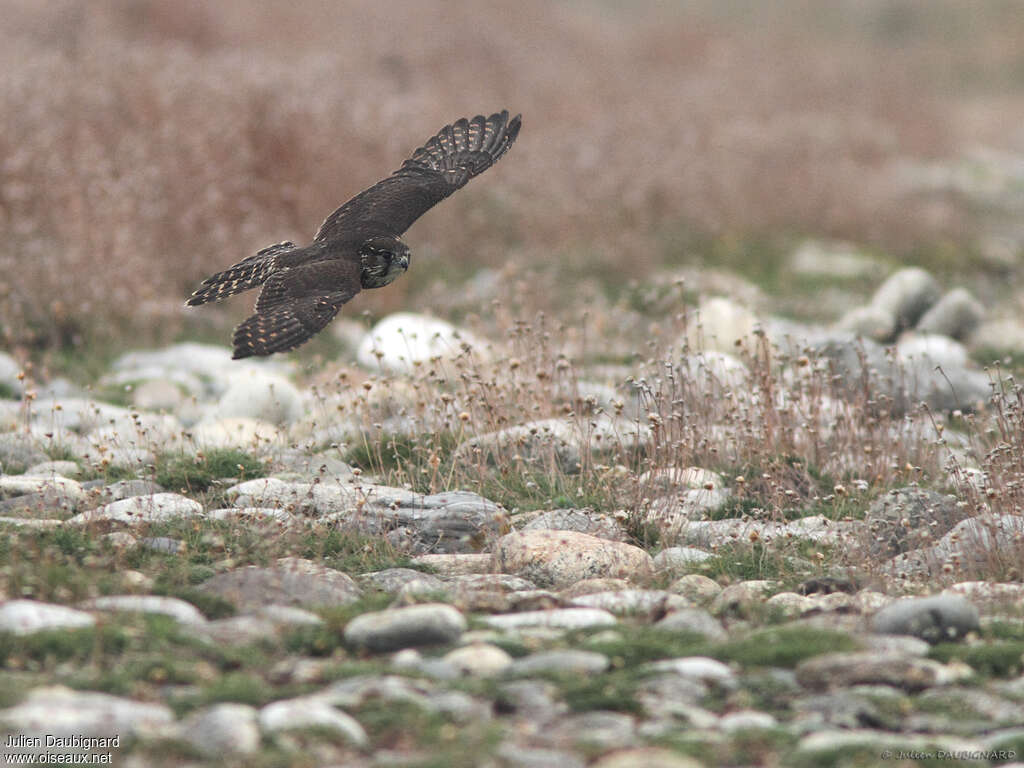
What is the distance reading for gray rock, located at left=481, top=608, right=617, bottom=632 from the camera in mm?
4660

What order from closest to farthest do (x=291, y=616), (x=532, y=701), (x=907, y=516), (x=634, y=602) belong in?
Result: (x=532, y=701), (x=291, y=616), (x=634, y=602), (x=907, y=516)

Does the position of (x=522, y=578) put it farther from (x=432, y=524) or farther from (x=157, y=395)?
(x=157, y=395)

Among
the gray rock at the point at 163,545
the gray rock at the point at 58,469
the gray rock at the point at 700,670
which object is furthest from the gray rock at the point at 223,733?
the gray rock at the point at 58,469

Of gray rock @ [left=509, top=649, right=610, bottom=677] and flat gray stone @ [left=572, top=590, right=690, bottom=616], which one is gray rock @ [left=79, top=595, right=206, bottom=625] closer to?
gray rock @ [left=509, top=649, right=610, bottom=677]

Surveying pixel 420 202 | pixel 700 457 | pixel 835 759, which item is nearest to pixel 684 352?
pixel 700 457

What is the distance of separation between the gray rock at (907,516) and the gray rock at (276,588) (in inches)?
99.2

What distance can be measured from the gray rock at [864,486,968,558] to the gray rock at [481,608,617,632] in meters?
1.82

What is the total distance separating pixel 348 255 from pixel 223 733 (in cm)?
373

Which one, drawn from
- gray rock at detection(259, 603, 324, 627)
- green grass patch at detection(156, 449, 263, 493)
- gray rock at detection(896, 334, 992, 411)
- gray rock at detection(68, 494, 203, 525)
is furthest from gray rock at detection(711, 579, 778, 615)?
gray rock at detection(896, 334, 992, 411)

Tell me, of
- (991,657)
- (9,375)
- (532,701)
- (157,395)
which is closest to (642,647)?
(532,701)

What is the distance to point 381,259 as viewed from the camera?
6.85m

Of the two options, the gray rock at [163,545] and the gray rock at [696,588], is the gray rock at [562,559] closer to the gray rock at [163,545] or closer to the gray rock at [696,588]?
the gray rock at [696,588]

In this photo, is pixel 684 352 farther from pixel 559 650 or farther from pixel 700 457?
pixel 559 650

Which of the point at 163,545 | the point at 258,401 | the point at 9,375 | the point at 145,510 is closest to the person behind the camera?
the point at 163,545
